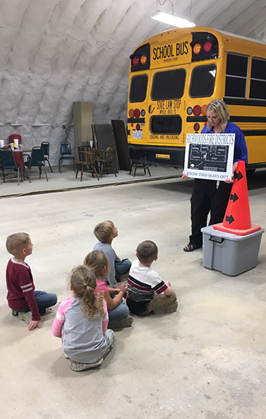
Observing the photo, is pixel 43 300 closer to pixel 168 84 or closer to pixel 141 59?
pixel 168 84

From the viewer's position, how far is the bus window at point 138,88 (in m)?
7.72

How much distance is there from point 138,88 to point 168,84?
872mm

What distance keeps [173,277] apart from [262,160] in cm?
476

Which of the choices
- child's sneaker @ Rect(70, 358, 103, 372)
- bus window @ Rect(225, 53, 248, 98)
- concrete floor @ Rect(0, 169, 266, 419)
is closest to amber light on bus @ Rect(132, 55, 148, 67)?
bus window @ Rect(225, 53, 248, 98)

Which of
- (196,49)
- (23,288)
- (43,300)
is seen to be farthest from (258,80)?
(23,288)

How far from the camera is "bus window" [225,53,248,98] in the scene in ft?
21.3

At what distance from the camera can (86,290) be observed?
7.13ft

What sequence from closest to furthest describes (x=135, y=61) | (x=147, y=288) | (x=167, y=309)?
(x=147, y=288)
(x=167, y=309)
(x=135, y=61)

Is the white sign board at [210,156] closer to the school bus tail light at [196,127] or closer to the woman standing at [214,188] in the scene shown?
the woman standing at [214,188]

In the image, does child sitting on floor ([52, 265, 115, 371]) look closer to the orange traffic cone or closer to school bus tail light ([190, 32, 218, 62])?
the orange traffic cone

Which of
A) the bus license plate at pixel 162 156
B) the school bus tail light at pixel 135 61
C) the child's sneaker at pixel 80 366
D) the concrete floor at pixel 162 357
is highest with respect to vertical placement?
the school bus tail light at pixel 135 61

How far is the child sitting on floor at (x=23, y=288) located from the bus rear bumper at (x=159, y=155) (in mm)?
4506

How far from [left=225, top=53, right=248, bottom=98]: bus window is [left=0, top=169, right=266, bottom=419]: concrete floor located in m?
3.18

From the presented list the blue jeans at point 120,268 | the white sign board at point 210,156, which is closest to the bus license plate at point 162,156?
the white sign board at point 210,156
